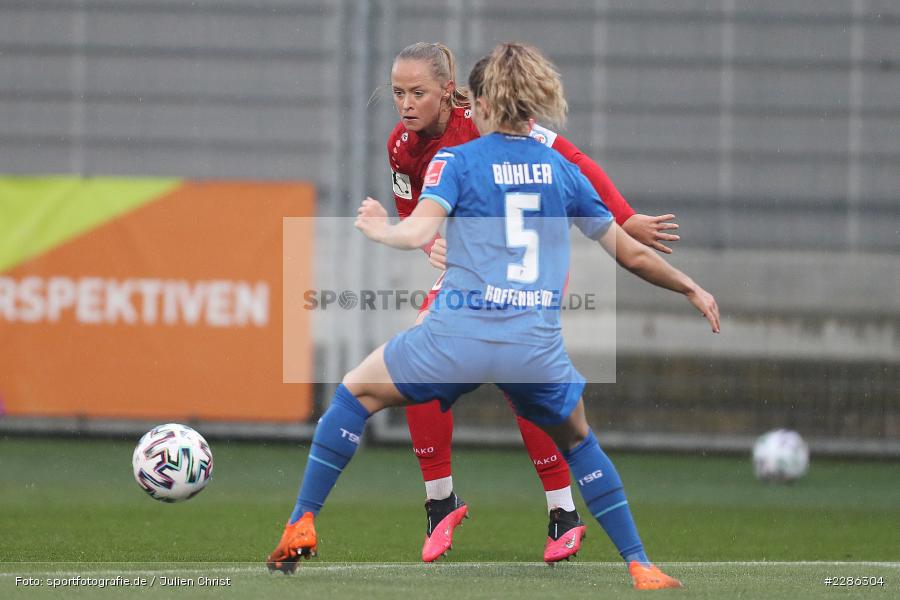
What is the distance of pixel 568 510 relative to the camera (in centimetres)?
537

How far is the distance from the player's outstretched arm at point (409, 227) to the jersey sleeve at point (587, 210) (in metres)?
0.47

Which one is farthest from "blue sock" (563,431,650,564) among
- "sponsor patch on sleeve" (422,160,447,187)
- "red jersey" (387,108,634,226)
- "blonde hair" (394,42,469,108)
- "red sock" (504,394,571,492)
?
"blonde hair" (394,42,469,108)

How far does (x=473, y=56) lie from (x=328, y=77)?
118 cm

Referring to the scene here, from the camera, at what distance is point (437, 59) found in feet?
17.6

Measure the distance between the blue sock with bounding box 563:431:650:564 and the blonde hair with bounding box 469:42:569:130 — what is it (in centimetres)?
109

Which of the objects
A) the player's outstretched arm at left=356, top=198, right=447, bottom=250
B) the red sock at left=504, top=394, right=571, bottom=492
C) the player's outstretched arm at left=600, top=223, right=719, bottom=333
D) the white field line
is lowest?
the white field line

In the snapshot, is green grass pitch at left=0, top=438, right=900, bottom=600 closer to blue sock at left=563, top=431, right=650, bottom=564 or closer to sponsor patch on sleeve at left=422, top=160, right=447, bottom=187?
blue sock at left=563, top=431, right=650, bottom=564

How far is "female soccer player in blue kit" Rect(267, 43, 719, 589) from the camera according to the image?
13.9ft

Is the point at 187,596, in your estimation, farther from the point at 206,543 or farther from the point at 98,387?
the point at 98,387

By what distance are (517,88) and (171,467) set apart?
2.41m

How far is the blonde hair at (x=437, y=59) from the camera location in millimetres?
5312

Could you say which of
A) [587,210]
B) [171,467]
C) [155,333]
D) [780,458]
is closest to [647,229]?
[587,210]

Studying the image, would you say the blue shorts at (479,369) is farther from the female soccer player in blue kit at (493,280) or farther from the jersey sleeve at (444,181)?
the jersey sleeve at (444,181)

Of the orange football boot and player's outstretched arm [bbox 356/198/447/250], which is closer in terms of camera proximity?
player's outstretched arm [bbox 356/198/447/250]
